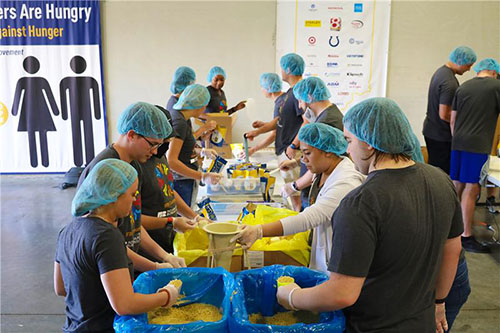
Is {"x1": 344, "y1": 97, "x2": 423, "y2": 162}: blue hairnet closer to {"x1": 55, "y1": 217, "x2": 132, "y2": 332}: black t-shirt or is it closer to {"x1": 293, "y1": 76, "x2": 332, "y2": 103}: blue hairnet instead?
{"x1": 55, "y1": 217, "x2": 132, "y2": 332}: black t-shirt

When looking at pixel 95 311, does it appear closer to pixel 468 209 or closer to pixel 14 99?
pixel 468 209

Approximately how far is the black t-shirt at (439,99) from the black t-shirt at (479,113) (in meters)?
0.45

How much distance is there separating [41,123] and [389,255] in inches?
232

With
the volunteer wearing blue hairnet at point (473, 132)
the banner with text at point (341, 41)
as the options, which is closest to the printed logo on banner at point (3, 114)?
the banner with text at point (341, 41)

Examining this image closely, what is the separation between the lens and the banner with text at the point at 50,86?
5781 millimetres

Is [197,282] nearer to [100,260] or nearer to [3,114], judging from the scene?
[100,260]

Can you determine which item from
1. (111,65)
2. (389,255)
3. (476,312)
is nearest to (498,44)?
(476,312)

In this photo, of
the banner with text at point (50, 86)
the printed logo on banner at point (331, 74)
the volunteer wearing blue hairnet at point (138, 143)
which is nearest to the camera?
the volunteer wearing blue hairnet at point (138, 143)

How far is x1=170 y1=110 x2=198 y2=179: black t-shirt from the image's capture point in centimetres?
278

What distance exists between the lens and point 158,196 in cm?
208

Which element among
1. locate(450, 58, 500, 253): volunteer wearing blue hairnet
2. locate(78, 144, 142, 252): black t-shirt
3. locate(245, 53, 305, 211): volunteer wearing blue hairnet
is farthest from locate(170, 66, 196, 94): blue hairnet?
locate(450, 58, 500, 253): volunteer wearing blue hairnet

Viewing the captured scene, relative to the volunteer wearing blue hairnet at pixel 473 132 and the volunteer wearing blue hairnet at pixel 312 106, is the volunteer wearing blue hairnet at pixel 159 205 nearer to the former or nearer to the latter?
the volunteer wearing blue hairnet at pixel 312 106

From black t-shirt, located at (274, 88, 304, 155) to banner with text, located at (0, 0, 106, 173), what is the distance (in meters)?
3.29

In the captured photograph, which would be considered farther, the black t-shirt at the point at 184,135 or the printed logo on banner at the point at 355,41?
the printed logo on banner at the point at 355,41
